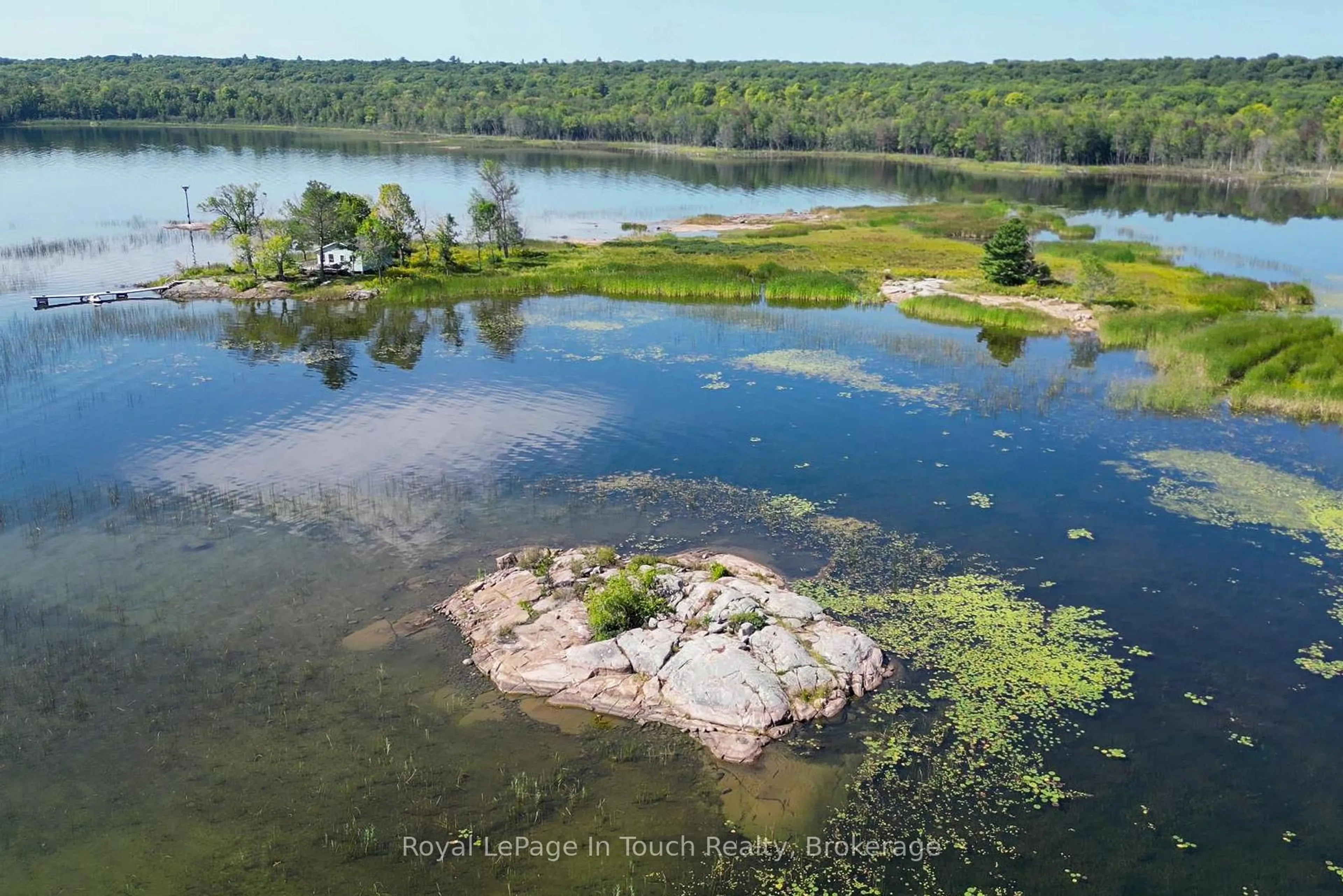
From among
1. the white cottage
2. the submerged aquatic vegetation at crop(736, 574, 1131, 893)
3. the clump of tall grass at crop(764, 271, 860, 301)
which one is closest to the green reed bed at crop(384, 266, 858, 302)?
the clump of tall grass at crop(764, 271, 860, 301)

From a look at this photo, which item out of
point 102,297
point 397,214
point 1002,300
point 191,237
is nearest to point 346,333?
point 102,297

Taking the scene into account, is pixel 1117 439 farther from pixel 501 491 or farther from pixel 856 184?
pixel 856 184

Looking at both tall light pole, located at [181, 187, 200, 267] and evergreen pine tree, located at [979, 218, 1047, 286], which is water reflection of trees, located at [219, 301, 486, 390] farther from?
evergreen pine tree, located at [979, 218, 1047, 286]

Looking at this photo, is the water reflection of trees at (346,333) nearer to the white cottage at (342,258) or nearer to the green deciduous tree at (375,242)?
the green deciduous tree at (375,242)

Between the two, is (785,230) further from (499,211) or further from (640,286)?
(640,286)

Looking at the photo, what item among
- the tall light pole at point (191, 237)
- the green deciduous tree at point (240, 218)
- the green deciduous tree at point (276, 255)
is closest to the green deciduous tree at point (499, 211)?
the green deciduous tree at point (276, 255)

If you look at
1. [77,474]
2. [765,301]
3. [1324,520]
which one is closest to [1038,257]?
[765,301]
